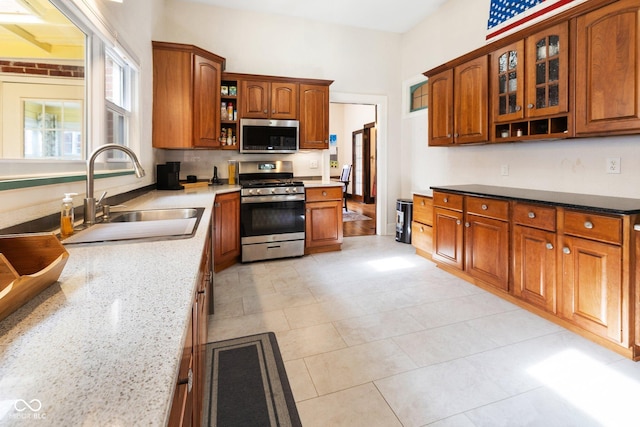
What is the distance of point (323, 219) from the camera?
4.17 meters

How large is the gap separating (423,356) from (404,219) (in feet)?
9.60

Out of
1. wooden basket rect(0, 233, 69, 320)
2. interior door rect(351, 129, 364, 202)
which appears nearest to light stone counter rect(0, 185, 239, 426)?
wooden basket rect(0, 233, 69, 320)

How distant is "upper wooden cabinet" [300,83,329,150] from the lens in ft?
14.0

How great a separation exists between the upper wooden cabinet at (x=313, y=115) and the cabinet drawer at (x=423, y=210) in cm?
141

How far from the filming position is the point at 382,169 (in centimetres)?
518

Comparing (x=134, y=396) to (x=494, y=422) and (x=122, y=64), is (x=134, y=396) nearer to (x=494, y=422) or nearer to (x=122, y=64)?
(x=494, y=422)

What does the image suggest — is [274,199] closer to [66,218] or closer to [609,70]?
[66,218]

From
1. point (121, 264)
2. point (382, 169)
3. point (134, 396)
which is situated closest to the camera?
point (134, 396)

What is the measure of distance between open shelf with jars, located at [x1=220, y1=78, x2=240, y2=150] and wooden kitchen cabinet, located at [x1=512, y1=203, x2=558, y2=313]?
123 inches

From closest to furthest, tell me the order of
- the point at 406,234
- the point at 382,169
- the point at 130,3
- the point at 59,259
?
the point at 59,259 → the point at 130,3 → the point at 406,234 → the point at 382,169

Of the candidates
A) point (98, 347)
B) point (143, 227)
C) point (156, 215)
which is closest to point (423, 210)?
point (156, 215)

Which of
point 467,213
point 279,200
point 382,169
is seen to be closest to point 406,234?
point 382,169

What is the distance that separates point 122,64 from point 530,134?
349 centimetres

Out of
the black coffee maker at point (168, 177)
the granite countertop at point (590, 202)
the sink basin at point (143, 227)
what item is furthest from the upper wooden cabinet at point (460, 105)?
the black coffee maker at point (168, 177)
